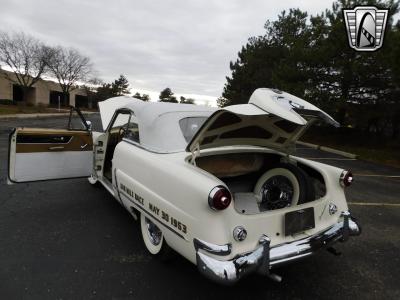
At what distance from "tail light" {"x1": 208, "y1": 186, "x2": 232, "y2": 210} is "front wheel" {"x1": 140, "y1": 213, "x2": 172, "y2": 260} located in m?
1.00

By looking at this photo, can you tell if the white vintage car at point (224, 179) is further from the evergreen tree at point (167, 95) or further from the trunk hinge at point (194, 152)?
the evergreen tree at point (167, 95)

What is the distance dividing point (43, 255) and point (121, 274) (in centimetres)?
95

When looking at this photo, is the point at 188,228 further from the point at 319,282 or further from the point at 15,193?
the point at 15,193

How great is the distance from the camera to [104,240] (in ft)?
12.8

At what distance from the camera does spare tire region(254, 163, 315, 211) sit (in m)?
3.36

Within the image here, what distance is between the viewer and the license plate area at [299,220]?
2.89 m

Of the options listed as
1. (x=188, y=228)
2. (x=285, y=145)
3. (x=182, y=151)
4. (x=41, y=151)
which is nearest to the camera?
(x=188, y=228)

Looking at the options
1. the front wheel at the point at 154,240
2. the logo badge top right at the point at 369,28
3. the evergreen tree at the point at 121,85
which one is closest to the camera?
the front wheel at the point at 154,240

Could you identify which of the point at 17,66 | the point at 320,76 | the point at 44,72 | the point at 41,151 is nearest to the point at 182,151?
the point at 41,151

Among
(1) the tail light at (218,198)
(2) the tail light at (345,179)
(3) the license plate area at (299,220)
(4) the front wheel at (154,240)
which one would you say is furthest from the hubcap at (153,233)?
(2) the tail light at (345,179)

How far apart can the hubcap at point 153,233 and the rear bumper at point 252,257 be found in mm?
969

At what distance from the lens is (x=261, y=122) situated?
3342 mm

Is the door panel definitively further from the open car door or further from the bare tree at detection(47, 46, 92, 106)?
the bare tree at detection(47, 46, 92, 106)

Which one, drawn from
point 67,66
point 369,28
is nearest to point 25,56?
point 67,66
